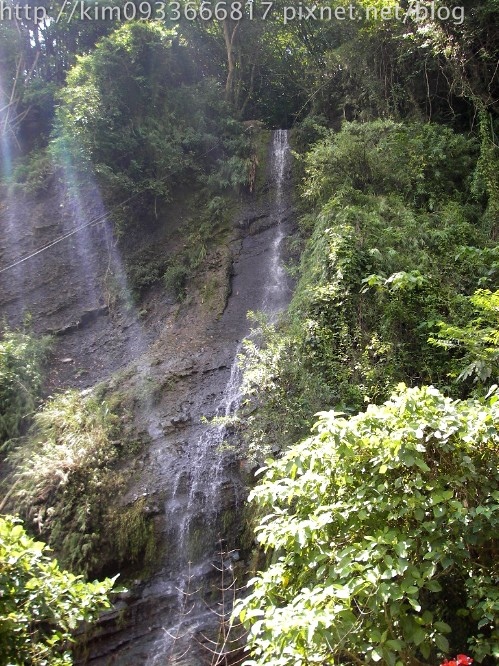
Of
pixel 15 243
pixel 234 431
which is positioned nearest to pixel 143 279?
pixel 15 243

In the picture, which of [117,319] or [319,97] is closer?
[117,319]

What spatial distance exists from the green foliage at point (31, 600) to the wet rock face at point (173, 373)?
3.82ft

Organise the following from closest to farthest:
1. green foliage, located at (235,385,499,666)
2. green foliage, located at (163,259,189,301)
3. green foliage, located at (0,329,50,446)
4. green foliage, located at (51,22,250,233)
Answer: green foliage, located at (235,385,499,666) < green foliage, located at (0,329,50,446) < green foliage, located at (163,259,189,301) < green foliage, located at (51,22,250,233)

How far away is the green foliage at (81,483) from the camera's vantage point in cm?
705

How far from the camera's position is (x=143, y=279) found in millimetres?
12961

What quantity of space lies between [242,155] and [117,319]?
238 inches

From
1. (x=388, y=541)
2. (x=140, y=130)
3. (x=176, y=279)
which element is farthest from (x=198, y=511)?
(x=140, y=130)

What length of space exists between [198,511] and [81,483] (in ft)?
6.24

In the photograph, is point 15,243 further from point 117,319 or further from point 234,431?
point 234,431

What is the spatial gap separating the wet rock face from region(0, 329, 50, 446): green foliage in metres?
0.50

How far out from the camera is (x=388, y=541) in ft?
9.98

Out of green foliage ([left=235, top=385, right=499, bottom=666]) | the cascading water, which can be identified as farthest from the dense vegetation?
the cascading water

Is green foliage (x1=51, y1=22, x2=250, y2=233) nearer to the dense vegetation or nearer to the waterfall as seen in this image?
the dense vegetation

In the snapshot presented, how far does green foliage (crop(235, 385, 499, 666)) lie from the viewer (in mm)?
2898
